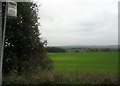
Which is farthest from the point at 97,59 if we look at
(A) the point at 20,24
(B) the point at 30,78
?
(A) the point at 20,24

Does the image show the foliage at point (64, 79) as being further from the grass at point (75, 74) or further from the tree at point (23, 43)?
the tree at point (23, 43)

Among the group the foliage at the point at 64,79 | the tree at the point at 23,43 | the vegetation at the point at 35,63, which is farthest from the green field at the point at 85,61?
the tree at the point at 23,43

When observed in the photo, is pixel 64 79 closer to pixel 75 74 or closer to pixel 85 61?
pixel 75 74

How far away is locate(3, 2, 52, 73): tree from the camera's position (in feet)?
18.9

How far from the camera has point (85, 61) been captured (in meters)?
6.68

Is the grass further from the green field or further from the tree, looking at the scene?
the tree

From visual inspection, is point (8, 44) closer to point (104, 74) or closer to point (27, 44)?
point (27, 44)

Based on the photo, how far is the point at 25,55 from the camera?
6035 mm

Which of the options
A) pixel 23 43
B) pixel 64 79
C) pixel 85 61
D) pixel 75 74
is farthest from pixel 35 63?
pixel 85 61

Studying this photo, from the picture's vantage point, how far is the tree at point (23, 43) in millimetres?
5766

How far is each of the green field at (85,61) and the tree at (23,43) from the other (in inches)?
34.3

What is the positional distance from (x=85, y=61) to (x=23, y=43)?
9.80 feet

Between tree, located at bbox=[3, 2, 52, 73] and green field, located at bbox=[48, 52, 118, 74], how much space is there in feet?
2.86

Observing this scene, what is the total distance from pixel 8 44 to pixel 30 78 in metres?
1.76
